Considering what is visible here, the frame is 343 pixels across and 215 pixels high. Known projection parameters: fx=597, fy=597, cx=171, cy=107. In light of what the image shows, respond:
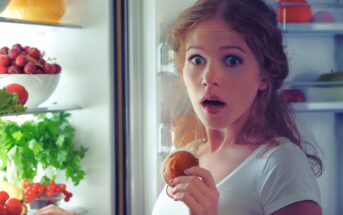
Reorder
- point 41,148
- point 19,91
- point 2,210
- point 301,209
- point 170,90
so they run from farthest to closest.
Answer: point 41,148 → point 19,91 → point 2,210 → point 170,90 → point 301,209

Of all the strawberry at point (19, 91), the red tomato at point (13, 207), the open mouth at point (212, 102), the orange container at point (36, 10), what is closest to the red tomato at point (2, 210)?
the red tomato at point (13, 207)

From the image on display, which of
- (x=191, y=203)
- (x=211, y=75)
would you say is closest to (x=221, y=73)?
(x=211, y=75)

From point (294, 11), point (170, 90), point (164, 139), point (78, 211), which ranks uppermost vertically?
point (294, 11)

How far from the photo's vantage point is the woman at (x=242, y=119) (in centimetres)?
105

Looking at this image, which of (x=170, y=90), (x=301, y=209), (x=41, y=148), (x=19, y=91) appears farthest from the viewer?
(x=41, y=148)

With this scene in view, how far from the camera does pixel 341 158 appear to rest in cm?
111

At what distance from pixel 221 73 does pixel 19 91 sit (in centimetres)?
67

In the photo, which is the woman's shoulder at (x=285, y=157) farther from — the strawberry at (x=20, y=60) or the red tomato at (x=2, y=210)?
the strawberry at (x=20, y=60)

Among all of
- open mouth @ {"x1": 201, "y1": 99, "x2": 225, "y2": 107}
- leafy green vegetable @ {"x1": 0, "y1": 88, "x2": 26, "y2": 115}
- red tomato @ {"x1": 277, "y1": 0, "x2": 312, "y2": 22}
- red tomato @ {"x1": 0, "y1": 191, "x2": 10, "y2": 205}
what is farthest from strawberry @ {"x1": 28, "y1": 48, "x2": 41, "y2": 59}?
red tomato @ {"x1": 277, "y1": 0, "x2": 312, "y2": 22}

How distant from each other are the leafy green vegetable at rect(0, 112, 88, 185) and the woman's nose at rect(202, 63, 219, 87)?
663mm

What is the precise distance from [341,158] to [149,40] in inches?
17.8

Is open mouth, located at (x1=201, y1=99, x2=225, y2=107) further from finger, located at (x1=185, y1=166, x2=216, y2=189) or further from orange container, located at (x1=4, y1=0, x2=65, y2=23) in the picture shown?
orange container, located at (x1=4, y1=0, x2=65, y2=23)

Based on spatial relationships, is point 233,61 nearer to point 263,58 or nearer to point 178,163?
point 263,58

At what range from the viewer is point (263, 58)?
41.8 inches
